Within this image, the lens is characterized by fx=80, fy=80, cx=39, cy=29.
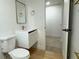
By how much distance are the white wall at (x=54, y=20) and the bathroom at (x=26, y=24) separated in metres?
2.61

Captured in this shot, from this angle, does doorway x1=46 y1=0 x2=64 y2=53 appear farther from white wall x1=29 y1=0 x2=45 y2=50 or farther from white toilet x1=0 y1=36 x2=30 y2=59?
white toilet x1=0 y1=36 x2=30 y2=59

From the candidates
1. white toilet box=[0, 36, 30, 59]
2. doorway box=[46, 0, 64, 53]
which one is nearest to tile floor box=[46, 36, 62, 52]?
doorway box=[46, 0, 64, 53]

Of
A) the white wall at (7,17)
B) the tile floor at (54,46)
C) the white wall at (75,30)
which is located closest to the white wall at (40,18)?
the tile floor at (54,46)

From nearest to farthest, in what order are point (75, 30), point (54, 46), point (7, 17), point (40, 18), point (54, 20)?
point (75, 30) < point (7, 17) < point (40, 18) < point (54, 46) < point (54, 20)

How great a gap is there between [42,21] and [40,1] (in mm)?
801

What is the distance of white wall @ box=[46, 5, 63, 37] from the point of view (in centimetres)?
551

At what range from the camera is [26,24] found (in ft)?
11.0

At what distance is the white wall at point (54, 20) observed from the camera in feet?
18.1

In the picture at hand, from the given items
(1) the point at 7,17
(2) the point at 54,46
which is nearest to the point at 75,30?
(1) the point at 7,17

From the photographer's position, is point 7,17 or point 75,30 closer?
point 75,30

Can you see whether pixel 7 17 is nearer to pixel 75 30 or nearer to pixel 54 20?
pixel 75 30

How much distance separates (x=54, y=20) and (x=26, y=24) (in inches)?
114

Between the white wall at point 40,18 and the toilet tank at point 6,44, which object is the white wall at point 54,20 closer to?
the white wall at point 40,18

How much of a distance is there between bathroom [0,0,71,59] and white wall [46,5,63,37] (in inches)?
103
